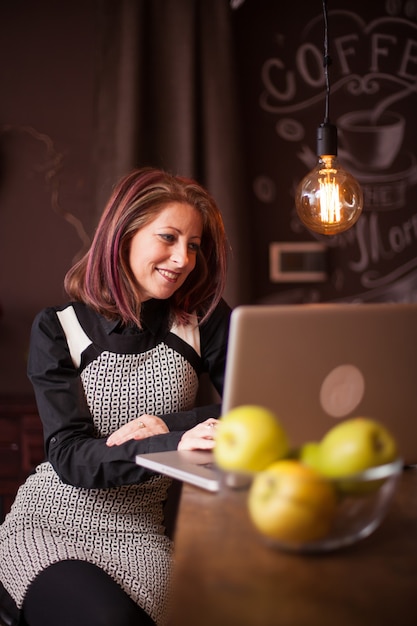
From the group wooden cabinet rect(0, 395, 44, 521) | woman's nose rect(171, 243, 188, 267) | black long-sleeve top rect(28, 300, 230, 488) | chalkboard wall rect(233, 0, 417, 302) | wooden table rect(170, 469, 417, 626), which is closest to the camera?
wooden table rect(170, 469, 417, 626)

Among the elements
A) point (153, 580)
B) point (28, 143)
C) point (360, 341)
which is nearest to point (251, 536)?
point (360, 341)

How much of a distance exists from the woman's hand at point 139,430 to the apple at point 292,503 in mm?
786

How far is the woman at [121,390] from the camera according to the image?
1653 millimetres

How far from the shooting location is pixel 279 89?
325 centimetres

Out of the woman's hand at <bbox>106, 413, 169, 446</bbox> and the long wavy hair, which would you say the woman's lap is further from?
the long wavy hair

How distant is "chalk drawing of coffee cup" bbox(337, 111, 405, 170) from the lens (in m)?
3.26

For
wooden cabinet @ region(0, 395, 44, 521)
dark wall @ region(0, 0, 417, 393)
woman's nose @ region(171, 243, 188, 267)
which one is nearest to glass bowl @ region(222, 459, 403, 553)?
woman's nose @ region(171, 243, 188, 267)

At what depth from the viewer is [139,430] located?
1684 mm

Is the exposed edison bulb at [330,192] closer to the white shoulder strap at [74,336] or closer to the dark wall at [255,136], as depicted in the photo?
the white shoulder strap at [74,336]

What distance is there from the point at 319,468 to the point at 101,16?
246 centimetres

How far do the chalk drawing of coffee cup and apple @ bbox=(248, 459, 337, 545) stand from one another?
254cm

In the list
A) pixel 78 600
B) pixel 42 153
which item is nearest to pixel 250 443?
pixel 78 600

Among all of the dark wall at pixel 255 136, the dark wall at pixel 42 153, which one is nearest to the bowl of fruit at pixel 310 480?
the dark wall at pixel 255 136

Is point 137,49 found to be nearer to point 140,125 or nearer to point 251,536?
point 140,125
